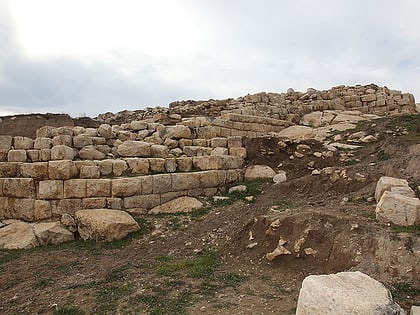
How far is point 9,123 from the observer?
75.5 ft

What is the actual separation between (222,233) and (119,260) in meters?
2.23

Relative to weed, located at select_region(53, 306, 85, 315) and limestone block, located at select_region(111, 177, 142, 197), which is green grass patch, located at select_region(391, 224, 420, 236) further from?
limestone block, located at select_region(111, 177, 142, 197)

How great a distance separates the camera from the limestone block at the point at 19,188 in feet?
31.4

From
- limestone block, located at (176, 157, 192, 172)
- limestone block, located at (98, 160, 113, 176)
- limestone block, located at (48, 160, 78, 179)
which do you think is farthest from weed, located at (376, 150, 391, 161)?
limestone block, located at (48, 160, 78, 179)

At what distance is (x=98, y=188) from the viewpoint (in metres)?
9.41

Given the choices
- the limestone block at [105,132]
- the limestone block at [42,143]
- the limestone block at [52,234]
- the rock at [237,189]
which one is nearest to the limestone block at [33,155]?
the limestone block at [42,143]

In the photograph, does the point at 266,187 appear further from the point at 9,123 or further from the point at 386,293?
the point at 9,123

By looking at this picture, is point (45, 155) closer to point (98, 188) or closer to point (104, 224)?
point (98, 188)

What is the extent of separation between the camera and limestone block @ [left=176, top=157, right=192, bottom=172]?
11.0m

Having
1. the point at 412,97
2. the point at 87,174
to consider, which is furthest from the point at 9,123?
the point at 412,97

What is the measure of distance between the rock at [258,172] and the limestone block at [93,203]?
4.61 m

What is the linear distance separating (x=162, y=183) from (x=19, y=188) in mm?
3718

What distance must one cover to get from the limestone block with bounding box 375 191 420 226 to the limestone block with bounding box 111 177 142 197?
585 centimetres

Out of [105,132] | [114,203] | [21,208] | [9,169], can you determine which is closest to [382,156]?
[114,203]
